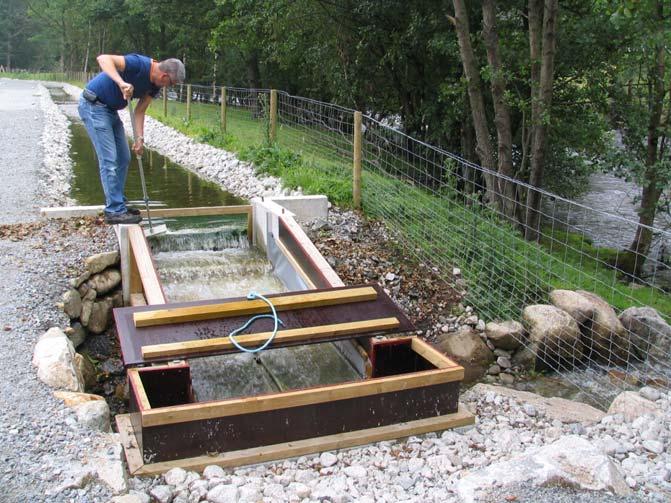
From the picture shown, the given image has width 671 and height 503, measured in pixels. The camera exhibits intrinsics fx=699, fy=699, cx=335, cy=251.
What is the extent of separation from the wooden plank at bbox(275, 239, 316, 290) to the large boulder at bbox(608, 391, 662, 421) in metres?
2.84

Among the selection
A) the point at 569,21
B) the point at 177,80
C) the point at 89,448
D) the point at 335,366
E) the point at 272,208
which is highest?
the point at 569,21

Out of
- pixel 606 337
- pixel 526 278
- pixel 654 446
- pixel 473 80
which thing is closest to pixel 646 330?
pixel 606 337

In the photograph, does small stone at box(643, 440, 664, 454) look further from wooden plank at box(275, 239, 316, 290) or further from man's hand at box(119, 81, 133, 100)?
man's hand at box(119, 81, 133, 100)

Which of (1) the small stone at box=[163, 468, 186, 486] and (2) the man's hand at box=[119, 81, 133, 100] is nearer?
(1) the small stone at box=[163, 468, 186, 486]

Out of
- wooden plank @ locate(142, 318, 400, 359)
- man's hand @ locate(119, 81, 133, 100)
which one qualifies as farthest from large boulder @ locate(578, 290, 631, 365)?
man's hand @ locate(119, 81, 133, 100)

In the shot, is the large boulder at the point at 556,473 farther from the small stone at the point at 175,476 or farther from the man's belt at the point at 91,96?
the man's belt at the point at 91,96

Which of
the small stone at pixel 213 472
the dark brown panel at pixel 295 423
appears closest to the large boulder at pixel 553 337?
the dark brown panel at pixel 295 423

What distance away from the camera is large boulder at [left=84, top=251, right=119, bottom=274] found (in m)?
6.85

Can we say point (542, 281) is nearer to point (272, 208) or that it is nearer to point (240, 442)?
point (272, 208)

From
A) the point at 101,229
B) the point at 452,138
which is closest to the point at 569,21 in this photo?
the point at 452,138

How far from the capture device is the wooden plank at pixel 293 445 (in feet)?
13.6

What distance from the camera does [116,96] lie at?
Result: 6688mm

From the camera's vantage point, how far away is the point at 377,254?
7883 mm

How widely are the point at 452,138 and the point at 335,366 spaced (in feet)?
33.1
